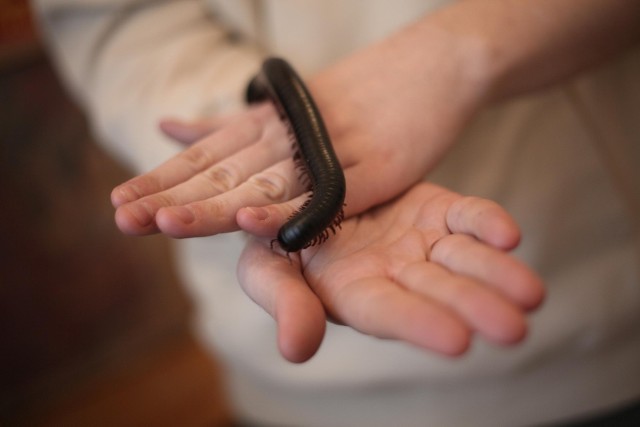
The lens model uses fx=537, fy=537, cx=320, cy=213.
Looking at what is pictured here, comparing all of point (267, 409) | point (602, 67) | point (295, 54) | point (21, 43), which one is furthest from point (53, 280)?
point (602, 67)

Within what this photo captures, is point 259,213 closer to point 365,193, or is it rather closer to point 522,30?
point 365,193

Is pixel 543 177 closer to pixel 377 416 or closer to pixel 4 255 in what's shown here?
pixel 377 416

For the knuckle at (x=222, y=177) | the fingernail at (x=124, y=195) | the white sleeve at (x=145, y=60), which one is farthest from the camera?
the white sleeve at (x=145, y=60)

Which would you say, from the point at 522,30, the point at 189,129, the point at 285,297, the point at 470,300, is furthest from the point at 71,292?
the point at 470,300

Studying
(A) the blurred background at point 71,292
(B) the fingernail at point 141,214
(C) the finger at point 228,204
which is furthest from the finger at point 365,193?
(A) the blurred background at point 71,292

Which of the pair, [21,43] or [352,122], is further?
[21,43]

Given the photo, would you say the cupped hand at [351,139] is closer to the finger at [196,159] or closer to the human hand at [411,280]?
the finger at [196,159]
